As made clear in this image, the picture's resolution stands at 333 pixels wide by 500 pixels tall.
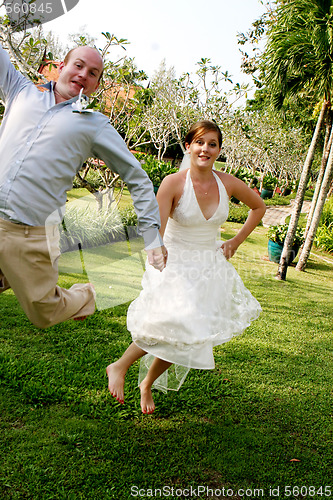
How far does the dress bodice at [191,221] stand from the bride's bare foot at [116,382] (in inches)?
42.5

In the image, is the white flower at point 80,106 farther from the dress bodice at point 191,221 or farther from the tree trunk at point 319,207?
the tree trunk at point 319,207

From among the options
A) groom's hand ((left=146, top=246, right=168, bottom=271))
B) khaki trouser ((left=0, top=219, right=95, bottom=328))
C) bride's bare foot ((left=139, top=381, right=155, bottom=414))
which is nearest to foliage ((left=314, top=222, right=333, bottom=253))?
bride's bare foot ((left=139, top=381, right=155, bottom=414))

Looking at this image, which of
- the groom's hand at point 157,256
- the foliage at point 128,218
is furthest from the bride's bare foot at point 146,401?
the foliage at point 128,218

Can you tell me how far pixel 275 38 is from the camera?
8445 mm

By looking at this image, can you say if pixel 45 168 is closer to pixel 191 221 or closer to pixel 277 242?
pixel 191 221

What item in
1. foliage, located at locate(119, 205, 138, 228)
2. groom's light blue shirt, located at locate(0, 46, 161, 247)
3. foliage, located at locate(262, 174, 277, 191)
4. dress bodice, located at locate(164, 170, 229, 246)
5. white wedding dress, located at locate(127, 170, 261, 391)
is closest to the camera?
groom's light blue shirt, located at locate(0, 46, 161, 247)

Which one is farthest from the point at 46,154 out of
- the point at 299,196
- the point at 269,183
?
the point at 269,183

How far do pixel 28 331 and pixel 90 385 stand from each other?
121cm

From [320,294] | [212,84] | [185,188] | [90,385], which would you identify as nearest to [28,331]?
[90,385]

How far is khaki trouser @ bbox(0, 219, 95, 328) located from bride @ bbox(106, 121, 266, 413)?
2.55 ft

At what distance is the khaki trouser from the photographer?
226 cm

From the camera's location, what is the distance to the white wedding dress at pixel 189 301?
2.96 m

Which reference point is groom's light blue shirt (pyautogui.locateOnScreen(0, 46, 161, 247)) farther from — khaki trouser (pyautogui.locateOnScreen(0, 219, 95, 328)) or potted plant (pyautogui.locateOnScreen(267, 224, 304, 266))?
potted plant (pyautogui.locateOnScreen(267, 224, 304, 266))

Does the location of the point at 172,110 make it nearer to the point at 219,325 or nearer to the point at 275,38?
the point at 275,38
